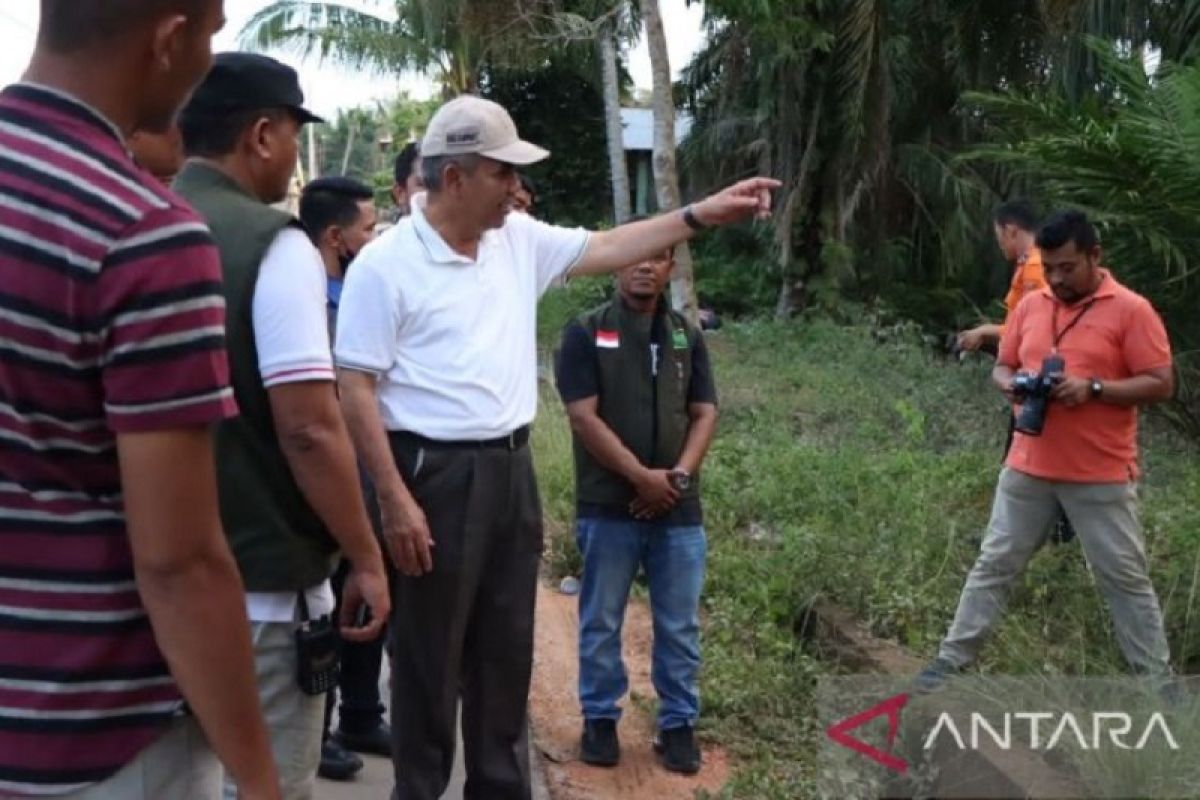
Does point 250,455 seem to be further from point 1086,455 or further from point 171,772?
point 1086,455

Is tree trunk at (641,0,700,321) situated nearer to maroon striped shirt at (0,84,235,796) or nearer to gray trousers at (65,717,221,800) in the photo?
gray trousers at (65,717,221,800)

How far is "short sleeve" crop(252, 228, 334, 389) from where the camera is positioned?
267 cm

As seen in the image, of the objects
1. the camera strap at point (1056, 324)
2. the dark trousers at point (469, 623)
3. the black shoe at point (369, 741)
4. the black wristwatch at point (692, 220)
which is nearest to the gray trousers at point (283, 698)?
the dark trousers at point (469, 623)

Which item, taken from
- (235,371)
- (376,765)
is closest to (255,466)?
(235,371)

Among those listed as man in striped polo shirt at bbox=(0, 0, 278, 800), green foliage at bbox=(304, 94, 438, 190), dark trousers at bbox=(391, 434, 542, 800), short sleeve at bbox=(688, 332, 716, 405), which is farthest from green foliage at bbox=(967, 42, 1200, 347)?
green foliage at bbox=(304, 94, 438, 190)

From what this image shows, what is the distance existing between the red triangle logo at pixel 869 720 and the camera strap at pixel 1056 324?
7.22ft

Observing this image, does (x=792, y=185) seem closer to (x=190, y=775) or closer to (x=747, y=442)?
(x=747, y=442)

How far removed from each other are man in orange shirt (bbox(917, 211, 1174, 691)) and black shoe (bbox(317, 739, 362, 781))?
2114 mm

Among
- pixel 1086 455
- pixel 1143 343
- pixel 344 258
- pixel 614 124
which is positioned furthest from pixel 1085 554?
pixel 614 124

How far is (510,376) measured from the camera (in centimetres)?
382

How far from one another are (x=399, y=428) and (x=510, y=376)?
0.33 meters

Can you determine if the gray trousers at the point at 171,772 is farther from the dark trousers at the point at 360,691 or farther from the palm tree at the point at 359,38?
the palm tree at the point at 359,38

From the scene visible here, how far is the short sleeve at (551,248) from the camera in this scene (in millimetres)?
4105

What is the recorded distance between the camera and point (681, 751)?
4996mm
